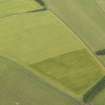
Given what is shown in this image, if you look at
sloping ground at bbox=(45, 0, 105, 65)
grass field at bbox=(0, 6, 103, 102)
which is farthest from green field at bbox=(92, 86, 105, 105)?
sloping ground at bbox=(45, 0, 105, 65)

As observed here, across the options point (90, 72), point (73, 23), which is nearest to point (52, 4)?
point (73, 23)

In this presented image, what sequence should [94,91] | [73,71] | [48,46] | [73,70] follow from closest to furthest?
[94,91]
[73,71]
[73,70]
[48,46]

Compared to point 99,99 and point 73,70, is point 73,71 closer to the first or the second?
point 73,70

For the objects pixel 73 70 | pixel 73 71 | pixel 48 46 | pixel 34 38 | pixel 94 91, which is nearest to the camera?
pixel 94 91

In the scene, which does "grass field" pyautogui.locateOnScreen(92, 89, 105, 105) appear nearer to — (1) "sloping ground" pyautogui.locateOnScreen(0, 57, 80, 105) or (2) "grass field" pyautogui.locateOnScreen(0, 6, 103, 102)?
(2) "grass field" pyautogui.locateOnScreen(0, 6, 103, 102)

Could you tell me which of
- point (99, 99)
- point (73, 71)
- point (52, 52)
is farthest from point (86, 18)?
point (99, 99)

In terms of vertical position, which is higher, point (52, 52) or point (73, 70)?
point (73, 70)

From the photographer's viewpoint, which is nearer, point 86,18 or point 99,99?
point 99,99
